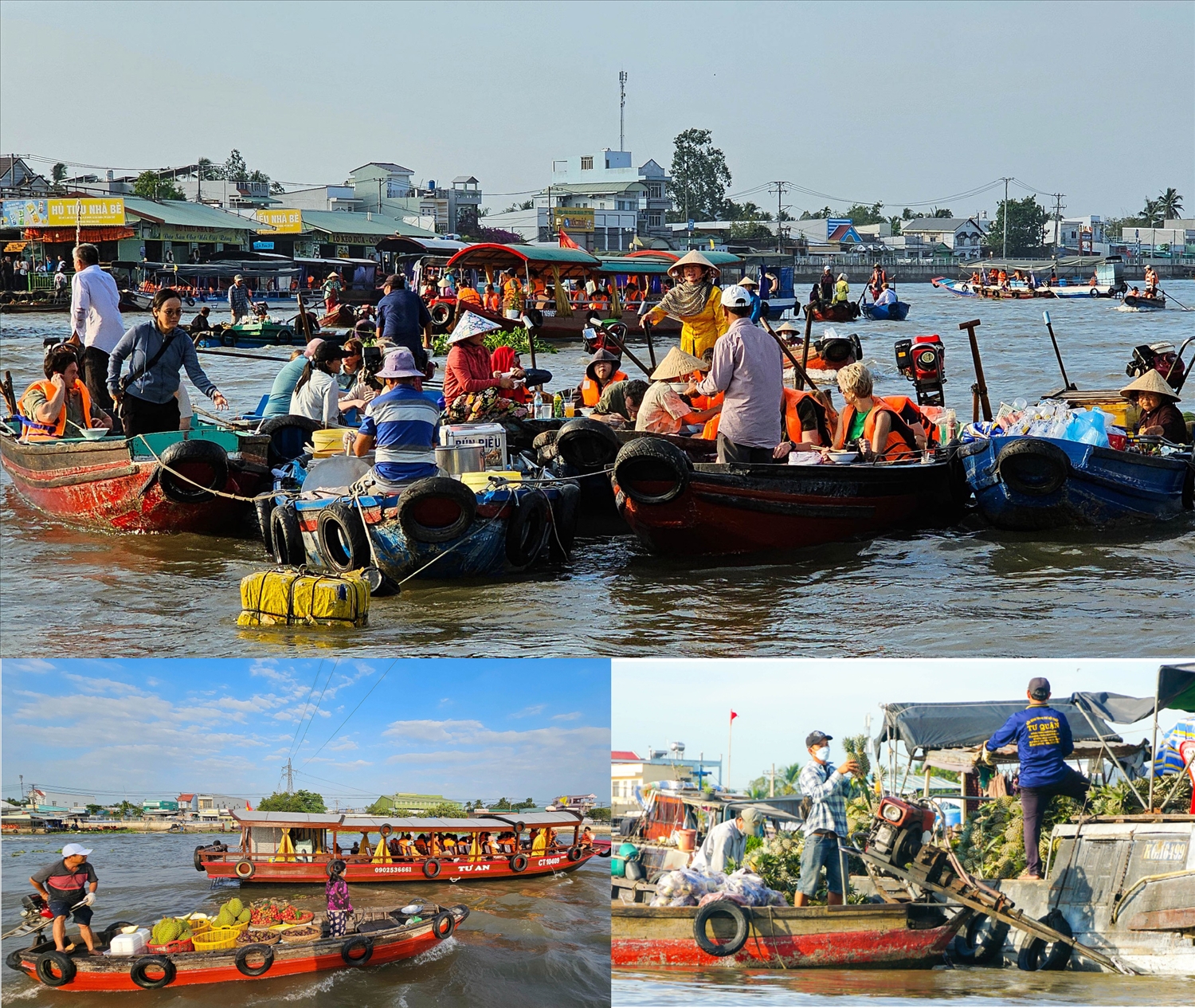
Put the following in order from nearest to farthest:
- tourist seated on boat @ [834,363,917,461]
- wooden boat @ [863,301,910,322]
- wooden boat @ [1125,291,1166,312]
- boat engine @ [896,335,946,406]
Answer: tourist seated on boat @ [834,363,917,461], boat engine @ [896,335,946,406], wooden boat @ [863,301,910,322], wooden boat @ [1125,291,1166,312]

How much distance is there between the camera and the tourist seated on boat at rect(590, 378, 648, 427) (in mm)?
9125

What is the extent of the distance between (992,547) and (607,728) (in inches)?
184

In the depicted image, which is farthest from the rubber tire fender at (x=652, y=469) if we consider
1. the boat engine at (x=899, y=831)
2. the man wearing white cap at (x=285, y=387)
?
the boat engine at (x=899, y=831)

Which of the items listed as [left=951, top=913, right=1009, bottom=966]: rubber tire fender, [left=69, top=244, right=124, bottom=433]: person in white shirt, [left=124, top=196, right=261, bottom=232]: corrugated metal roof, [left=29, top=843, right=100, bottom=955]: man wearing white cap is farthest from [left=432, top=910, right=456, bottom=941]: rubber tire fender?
[left=124, top=196, right=261, bottom=232]: corrugated metal roof

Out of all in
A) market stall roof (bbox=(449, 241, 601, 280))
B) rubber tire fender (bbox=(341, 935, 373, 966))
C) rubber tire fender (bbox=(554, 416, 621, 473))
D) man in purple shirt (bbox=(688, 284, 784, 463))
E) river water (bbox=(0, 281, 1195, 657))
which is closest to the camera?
rubber tire fender (bbox=(341, 935, 373, 966))

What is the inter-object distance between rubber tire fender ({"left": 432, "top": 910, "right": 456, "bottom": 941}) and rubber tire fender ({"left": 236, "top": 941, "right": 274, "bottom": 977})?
578 mm

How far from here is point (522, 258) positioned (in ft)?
67.6

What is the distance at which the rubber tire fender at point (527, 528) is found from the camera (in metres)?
7.23

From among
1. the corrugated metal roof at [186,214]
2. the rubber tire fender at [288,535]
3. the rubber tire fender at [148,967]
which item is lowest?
the rubber tire fender at [148,967]

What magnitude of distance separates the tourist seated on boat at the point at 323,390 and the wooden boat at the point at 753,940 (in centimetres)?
512

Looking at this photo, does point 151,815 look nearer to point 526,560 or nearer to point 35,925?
point 35,925

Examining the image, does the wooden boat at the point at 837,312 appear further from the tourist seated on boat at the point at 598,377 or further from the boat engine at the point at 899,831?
the boat engine at the point at 899,831

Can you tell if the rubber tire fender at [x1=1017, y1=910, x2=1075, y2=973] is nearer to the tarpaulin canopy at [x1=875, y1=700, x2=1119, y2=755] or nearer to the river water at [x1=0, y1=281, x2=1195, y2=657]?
the tarpaulin canopy at [x1=875, y1=700, x2=1119, y2=755]

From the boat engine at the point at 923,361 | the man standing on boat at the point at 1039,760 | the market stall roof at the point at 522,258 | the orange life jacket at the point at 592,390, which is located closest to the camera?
the man standing on boat at the point at 1039,760
